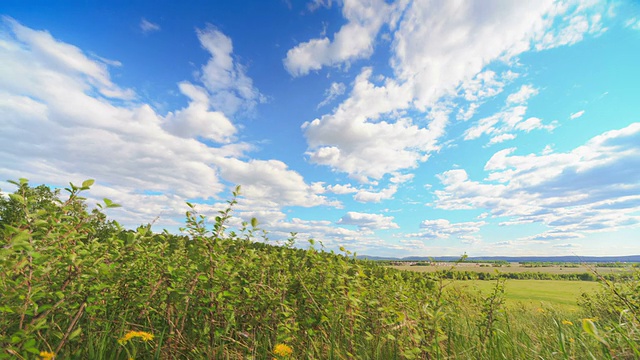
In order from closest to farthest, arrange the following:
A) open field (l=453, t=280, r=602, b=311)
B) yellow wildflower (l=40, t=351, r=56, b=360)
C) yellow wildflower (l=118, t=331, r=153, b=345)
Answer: yellow wildflower (l=40, t=351, r=56, b=360) < yellow wildflower (l=118, t=331, r=153, b=345) < open field (l=453, t=280, r=602, b=311)

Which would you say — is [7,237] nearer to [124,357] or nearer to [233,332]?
[124,357]

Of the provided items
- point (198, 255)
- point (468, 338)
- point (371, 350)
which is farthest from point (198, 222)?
point (468, 338)

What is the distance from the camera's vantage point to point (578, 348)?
352 centimetres

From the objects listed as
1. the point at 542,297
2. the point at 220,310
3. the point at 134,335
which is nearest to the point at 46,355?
the point at 134,335

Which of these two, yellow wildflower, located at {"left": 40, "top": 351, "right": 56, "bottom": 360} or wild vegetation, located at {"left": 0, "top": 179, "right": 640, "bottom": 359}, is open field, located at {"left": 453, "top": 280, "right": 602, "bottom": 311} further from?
yellow wildflower, located at {"left": 40, "top": 351, "right": 56, "bottom": 360}

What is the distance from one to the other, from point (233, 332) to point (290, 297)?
980 millimetres

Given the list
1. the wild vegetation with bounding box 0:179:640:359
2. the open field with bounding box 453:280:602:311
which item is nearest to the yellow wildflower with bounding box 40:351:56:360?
the wild vegetation with bounding box 0:179:640:359

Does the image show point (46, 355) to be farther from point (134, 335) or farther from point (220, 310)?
point (220, 310)

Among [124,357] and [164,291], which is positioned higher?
[164,291]

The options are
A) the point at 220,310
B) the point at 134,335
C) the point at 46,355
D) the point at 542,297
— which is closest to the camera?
the point at 46,355

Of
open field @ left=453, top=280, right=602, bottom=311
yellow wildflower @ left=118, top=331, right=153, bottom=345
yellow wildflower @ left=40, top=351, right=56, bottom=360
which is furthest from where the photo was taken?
open field @ left=453, top=280, right=602, bottom=311

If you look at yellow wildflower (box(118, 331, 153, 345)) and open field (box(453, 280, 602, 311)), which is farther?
open field (box(453, 280, 602, 311))

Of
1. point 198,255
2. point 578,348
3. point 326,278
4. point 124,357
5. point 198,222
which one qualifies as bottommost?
point 124,357

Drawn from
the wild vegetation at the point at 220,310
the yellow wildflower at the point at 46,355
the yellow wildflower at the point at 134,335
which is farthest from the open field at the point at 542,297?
the yellow wildflower at the point at 46,355
